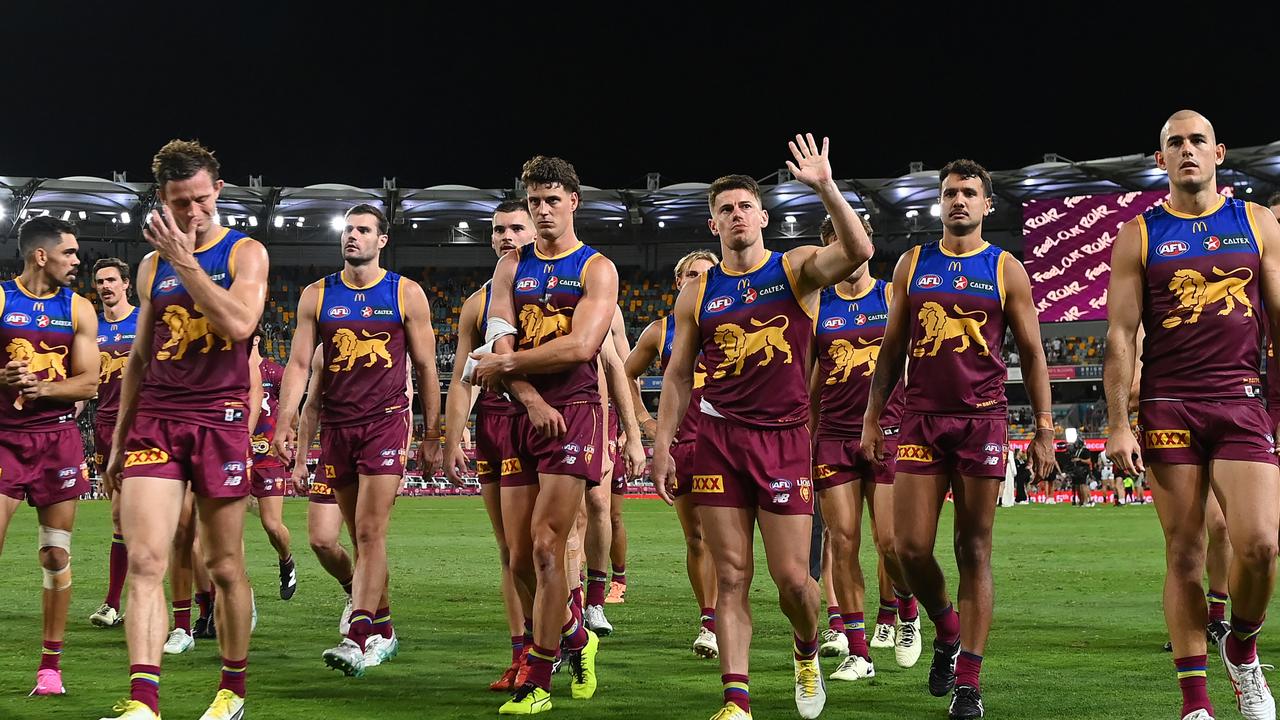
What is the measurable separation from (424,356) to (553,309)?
5.28 feet

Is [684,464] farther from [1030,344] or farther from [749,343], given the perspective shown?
[1030,344]

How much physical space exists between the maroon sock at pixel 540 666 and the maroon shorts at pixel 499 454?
105 cm

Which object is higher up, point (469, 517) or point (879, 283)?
point (879, 283)

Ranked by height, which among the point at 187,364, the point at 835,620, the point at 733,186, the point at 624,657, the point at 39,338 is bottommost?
the point at 624,657

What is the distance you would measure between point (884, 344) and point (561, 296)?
200 centimetres

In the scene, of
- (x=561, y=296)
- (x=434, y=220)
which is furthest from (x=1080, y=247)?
(x=561, y=296)

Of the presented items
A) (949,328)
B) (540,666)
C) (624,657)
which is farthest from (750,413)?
(624,657)

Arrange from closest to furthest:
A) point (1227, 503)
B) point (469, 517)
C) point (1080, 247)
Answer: point (1227, 503)
point (469, 517)
point (1080, 247)

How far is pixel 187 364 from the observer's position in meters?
6.28

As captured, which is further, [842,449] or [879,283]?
[879,283]

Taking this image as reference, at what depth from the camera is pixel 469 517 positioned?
28312 millimetres

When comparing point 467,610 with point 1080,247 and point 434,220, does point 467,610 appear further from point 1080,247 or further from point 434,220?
point 434,220

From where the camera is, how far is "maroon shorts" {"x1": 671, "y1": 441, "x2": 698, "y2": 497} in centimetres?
700

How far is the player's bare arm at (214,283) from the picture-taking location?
584 centimetres
